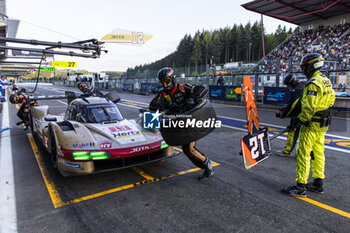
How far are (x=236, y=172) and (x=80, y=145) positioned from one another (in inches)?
104

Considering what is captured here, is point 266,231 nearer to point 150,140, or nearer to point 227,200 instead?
point 227,200

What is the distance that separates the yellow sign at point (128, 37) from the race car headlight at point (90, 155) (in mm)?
74294

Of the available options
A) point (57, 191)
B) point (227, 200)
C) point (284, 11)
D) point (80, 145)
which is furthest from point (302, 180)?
point (284, 11)

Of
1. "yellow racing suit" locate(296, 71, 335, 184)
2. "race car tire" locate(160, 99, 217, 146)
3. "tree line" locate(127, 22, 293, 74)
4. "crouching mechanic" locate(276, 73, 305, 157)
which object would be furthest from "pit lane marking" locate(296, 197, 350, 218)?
"tree line" locate(127, 22, 293, 74)

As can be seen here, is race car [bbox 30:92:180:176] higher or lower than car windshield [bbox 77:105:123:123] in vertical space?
lower

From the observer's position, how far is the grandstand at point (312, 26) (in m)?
24.5

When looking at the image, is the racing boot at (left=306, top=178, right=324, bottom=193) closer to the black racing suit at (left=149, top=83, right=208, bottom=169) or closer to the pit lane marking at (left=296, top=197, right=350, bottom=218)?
the pit lane marking at (left=296, top=197, right=350, bottom=218)

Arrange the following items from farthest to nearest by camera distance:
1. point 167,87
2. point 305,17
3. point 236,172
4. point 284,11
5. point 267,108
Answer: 1. point 305,17
2. point 284,11
3. point 267,108
4. point 236,172
5. point 167,87

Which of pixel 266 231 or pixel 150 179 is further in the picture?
pixel 150 179

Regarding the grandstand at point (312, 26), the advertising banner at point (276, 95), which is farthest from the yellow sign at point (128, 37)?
the advertising banner at point (276, 95)

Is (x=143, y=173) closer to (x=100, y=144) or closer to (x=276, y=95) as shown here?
(x=100, y=144)

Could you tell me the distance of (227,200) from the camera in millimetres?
3107

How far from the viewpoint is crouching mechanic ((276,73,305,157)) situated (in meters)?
3.87

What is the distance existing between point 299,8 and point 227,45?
55.2m
